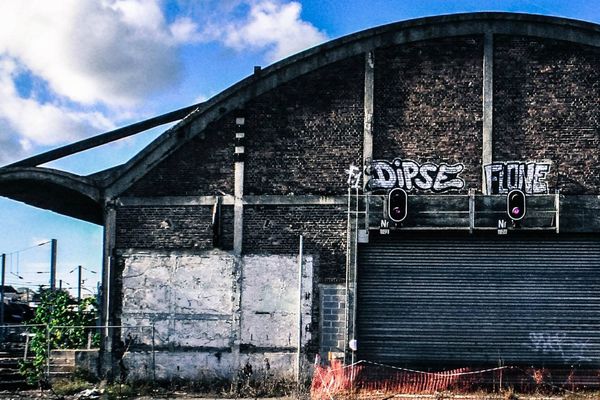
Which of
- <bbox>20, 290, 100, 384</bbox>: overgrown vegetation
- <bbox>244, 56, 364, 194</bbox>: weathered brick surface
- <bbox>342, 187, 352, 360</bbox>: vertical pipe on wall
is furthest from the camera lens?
<bbox>20, 290, 100, 384</bbox>: overgrown vegetation

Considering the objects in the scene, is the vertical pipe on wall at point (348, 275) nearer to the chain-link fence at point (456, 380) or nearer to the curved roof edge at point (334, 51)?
the chain-link fence at point (456, 380)

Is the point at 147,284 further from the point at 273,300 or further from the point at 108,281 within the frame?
the point at 273,300

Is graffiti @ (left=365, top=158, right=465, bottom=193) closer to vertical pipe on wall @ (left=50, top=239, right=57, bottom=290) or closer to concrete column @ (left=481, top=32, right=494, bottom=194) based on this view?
concrete column @ (left=481, top=32, right=494, bottom=194)

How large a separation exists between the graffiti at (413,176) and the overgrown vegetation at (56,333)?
315 inches

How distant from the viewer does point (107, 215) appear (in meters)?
18.5

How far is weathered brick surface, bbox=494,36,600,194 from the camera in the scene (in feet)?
58.0

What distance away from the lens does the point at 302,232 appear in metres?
18.0

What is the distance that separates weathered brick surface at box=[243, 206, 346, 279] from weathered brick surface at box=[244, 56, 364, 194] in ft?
1.64

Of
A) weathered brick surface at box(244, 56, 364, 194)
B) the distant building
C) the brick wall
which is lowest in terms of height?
the distant building

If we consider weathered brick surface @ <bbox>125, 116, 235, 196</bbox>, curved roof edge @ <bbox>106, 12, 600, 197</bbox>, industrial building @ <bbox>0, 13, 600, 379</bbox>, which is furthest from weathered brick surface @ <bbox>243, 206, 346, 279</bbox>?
curved roof edge @ <bbox>106, 12, 600, 197</bbox>

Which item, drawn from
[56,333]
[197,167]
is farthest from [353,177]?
[56,333]

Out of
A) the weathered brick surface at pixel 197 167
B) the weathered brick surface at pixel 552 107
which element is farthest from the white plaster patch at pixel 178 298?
the weathered brick surface at pixel 552 107

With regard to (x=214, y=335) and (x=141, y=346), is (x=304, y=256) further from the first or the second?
(x=141, y=346)

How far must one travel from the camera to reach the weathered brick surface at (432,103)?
1792 centimetres
